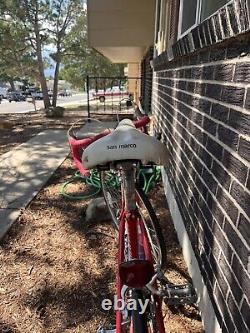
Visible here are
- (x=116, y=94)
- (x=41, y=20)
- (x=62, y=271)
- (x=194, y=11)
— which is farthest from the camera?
(x=116, y=94)

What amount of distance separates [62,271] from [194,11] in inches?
98.5

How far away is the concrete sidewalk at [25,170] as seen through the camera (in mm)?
3457

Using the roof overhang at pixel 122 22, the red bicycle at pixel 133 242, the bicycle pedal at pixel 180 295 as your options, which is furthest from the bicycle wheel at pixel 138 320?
the roof overhang at pixel 122 22

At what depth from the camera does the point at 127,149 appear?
148 cm

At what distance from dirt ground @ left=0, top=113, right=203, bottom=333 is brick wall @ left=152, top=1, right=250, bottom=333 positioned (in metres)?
0.55

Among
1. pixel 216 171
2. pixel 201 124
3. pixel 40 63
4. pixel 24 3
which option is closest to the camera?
pixel 216 171

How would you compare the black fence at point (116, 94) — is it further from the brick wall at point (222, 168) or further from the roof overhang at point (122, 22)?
the brick wall at point (222, 168)

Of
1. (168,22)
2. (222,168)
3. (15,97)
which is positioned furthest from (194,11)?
(15,97)

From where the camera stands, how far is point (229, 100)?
1.50 metres

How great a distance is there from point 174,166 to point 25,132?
6123 mm

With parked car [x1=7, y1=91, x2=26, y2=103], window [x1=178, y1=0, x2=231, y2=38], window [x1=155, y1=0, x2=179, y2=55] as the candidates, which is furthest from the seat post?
parked car [x1=7, y1=91, x2=26, y2=103]

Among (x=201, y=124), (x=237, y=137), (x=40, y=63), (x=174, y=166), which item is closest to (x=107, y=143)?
(x=237, y=137)

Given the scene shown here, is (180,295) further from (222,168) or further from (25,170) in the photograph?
(25,170)

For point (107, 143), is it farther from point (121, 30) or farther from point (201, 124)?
point (121, 30)
